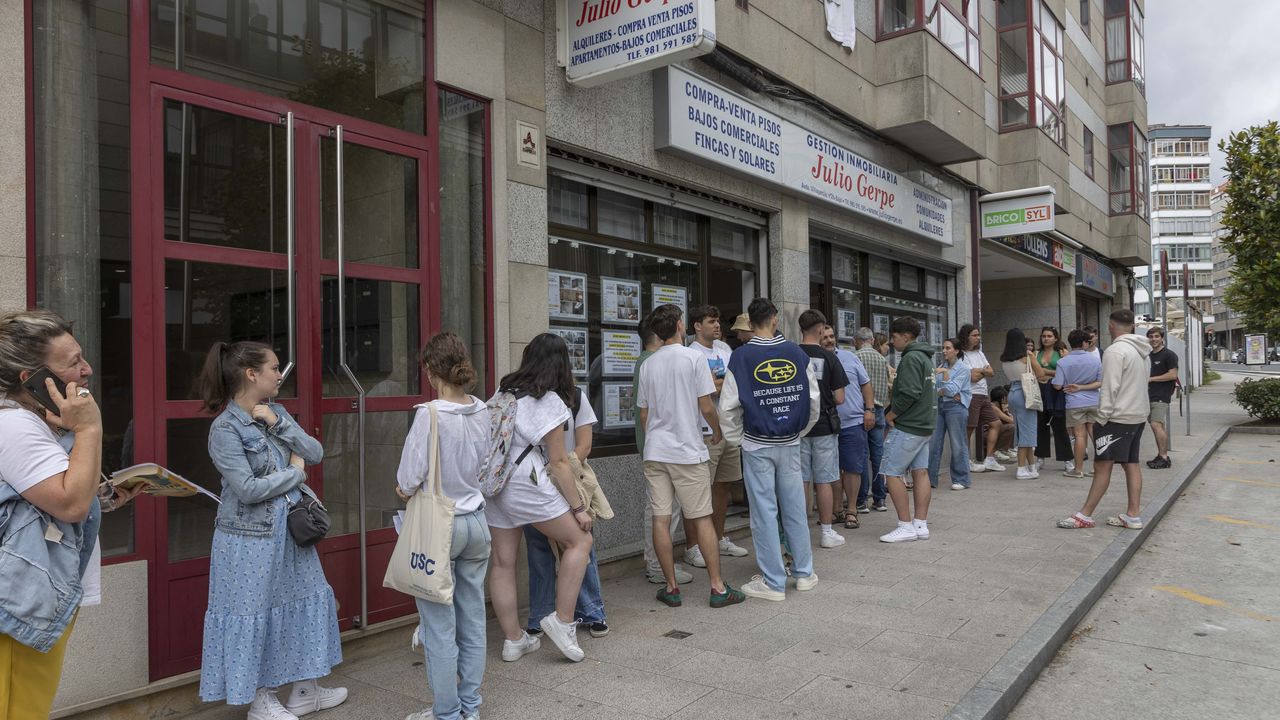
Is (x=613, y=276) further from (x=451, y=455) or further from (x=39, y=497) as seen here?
(x=39, y=497)

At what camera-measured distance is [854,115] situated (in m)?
10.3

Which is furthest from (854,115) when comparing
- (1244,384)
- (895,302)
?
(1244,384)

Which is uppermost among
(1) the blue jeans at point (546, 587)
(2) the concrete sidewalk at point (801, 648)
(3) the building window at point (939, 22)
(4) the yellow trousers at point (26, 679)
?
(3) the building window at point (939, 22)

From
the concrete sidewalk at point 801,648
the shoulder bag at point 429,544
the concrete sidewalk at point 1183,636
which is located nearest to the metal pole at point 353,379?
the concrete sidewalk at point 801,648

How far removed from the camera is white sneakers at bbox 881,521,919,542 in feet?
23.3

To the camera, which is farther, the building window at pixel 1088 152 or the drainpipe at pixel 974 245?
the building window at pixel 1088 152

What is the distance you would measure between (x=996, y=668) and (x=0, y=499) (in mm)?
4106

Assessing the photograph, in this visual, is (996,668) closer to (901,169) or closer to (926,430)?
(926,430)

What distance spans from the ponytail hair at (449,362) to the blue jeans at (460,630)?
588 millimetres

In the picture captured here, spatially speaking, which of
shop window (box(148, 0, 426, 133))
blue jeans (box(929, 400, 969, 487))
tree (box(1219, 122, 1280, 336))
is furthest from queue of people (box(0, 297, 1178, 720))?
tree (box(1219, 122, 1280, 336))

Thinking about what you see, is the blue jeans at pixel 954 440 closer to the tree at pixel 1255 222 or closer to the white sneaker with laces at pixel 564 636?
the white sneaker with laces at pixel 564 636

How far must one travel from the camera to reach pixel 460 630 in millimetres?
3645

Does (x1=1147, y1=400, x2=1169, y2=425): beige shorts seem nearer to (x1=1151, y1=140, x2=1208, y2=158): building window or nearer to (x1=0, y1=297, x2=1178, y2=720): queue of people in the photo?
(x1=0, y1=297, x2=1178, y2=720): queue of people

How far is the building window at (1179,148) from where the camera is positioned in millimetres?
85750
